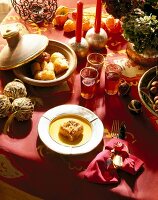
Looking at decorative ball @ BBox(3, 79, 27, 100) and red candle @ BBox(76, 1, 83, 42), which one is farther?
red candle @ BBox(76, 1, 83, 42)

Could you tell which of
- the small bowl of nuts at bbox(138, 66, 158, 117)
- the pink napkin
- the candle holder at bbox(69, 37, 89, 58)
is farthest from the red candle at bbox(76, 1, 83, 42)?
the pink napkin

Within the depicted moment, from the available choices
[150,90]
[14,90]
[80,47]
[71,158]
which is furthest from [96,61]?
[71,158]

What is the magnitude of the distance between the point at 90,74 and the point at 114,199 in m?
0.58

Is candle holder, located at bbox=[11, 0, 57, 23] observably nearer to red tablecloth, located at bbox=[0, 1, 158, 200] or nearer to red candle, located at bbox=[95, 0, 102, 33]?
red candle, located at bbox=[95, 0, 102, 33]

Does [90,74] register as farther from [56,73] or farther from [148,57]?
[148,57]

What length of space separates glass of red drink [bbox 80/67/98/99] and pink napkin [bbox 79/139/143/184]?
28 centimetres

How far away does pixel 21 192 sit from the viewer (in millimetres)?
1396

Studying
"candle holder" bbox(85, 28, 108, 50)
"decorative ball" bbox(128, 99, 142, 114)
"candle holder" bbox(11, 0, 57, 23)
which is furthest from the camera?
"candle holder" bbox(11, 0, 57, 23)

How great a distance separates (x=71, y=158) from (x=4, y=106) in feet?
1.08

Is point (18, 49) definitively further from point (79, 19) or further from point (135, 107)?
point (135, 107)

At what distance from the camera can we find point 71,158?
134 centimetres

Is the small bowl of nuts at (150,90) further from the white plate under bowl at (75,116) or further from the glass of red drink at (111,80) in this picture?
the white plate under bowl at (75,116)

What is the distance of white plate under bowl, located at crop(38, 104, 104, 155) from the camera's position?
1.34 metres

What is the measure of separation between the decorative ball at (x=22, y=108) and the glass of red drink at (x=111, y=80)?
1.16 ft
